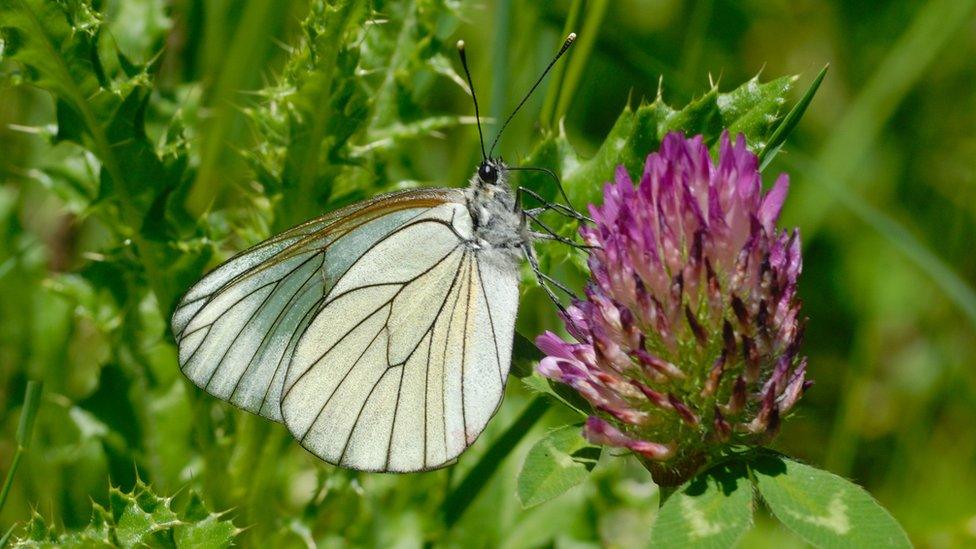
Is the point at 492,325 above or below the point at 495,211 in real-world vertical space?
below

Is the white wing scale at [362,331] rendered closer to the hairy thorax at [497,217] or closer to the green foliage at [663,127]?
the hairy thorax at [497,217]

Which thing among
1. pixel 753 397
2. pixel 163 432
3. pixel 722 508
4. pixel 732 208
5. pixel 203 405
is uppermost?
pixel 732 208

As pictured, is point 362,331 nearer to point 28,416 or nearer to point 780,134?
point 28,416

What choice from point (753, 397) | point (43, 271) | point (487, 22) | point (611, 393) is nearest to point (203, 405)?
point (43, 271)

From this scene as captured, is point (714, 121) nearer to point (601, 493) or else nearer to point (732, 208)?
point (732, 208)

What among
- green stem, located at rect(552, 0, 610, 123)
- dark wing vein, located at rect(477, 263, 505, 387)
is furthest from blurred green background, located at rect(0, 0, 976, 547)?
dark wing vein, located at rect(477, 263, 505, 387)

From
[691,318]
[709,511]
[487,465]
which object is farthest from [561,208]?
[709,511]
